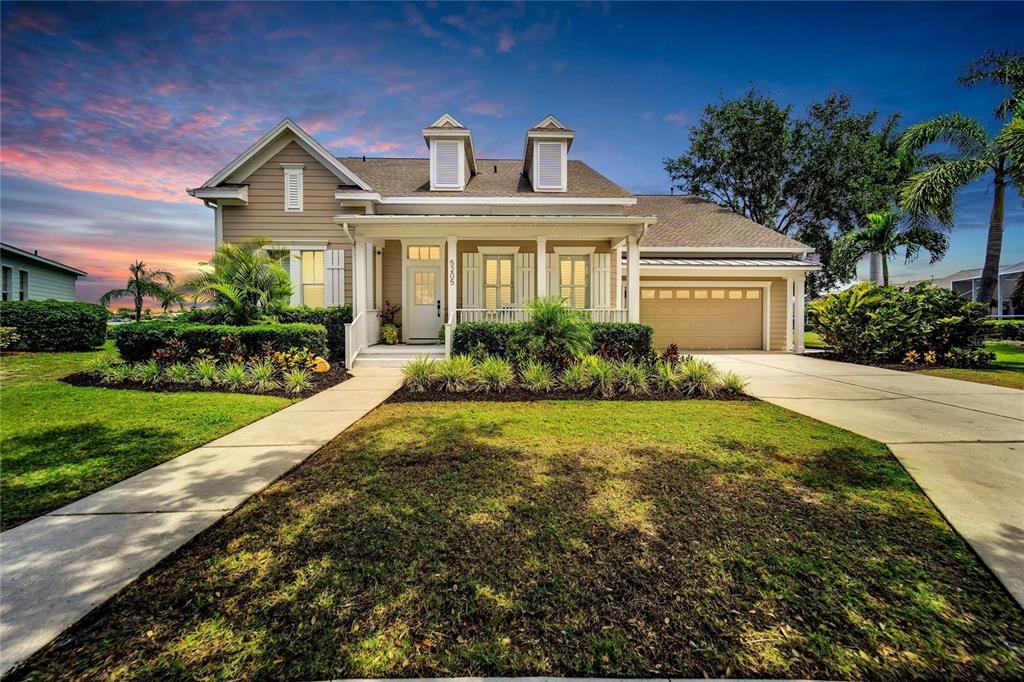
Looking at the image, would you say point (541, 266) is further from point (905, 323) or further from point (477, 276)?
point (905, 323)

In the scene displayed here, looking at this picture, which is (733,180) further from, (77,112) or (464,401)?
(77,112)

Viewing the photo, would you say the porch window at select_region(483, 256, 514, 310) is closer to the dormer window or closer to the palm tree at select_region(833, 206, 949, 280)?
the dormer window

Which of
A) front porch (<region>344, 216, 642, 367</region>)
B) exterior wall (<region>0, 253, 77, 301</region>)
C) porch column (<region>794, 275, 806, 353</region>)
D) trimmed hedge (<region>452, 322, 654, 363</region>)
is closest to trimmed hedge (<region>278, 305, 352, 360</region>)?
front porch (<region>344, 216, 642, 367</region>)

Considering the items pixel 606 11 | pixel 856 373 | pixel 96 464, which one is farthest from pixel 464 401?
pixel 856 373

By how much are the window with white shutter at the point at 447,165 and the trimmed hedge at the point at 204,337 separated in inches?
249

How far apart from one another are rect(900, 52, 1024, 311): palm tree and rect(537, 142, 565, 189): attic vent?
35.2 ft

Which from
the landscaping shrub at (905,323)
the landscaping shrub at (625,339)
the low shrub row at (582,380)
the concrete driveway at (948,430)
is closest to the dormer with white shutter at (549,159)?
the landscaping shrub at (625,339)

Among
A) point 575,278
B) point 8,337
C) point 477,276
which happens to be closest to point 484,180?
point 477,276

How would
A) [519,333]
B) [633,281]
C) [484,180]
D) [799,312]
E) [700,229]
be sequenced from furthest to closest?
[700,229] → [799,312] → [484,180] → [633,281] → [519,333]

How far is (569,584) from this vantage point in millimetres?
2006

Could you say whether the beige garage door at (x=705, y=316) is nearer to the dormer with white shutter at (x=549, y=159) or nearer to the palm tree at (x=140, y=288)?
the dormer with white shutter at (x=549, y=159)

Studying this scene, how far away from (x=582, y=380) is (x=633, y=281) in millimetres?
4190

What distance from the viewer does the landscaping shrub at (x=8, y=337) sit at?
33.9 ft

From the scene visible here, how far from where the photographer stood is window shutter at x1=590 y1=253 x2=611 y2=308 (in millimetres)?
12109
